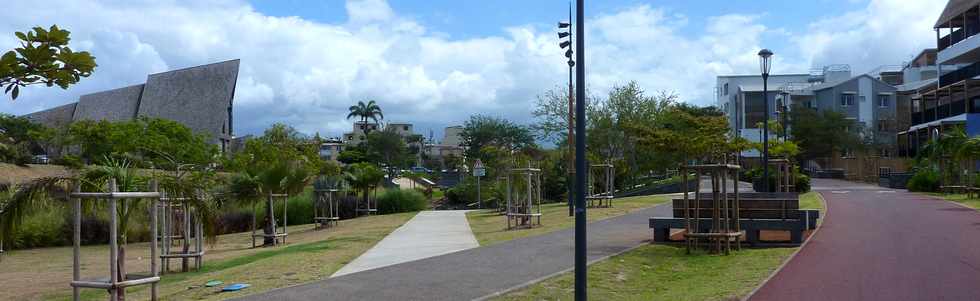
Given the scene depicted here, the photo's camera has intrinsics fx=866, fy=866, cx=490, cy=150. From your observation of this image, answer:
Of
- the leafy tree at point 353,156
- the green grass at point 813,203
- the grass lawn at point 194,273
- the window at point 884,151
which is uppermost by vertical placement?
the leafy tree at point 353,156

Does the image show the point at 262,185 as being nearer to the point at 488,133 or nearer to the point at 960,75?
the point at 960,75

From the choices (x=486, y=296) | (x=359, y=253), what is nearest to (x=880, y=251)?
(x=486, y=296)

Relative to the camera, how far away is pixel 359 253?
1673cm

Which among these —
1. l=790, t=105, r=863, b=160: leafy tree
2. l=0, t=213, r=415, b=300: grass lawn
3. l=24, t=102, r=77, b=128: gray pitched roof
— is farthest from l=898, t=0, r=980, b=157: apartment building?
l=24, t=102, r=77, b=128: gray pitched roof

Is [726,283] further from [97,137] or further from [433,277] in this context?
[97,137]

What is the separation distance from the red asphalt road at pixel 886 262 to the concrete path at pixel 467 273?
3324 millimetres

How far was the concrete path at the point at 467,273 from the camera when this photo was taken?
11.3 m

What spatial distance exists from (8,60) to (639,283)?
338 inches

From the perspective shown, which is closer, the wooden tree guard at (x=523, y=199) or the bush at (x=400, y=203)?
the wooden tree guard at (x=523, y=199)

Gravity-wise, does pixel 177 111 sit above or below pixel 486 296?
above

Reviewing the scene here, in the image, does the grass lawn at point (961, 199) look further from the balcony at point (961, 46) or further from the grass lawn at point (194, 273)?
the grass lawn at point (194, 273)

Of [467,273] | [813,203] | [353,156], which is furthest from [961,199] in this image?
[353,156]

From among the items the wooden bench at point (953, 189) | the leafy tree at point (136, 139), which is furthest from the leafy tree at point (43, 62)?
the leafy tree at point (136, 139)

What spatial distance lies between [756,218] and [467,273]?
6399mm
